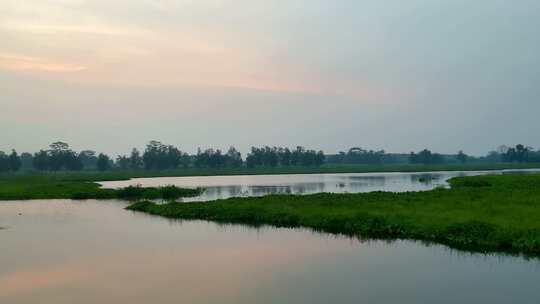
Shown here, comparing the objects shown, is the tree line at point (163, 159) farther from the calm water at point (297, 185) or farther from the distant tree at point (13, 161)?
the calm water at point (297, 185)

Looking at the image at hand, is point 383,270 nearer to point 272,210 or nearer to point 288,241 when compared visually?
point 288,241

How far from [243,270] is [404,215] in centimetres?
1087

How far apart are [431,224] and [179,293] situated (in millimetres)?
12605

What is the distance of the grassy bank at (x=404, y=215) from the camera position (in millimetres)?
18516

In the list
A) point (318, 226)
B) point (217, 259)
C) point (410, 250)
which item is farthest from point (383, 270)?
point (318, 226)

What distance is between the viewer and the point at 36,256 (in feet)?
58.1

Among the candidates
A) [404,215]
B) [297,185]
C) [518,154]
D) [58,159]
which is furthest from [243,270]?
[518,154]

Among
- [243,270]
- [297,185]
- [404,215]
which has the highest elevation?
[297,185]

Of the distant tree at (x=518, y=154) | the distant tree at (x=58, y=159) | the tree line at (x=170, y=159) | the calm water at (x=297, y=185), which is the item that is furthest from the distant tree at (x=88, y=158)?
the distant tree at (x=518, y=154)

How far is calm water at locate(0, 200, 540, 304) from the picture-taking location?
12359 millimetres

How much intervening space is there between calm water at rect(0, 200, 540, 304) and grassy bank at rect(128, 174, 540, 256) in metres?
1.62

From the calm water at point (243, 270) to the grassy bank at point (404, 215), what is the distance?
1616 mm

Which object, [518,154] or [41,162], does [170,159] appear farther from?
[518,154]

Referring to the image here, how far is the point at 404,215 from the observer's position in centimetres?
2331
